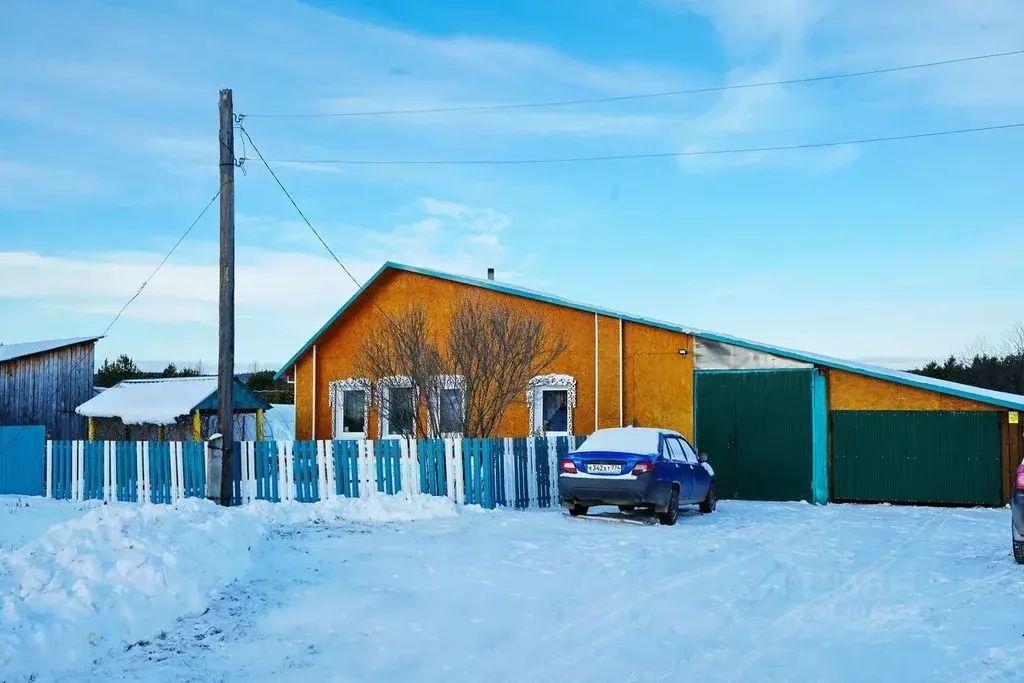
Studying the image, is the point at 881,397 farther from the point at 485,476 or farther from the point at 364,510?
the point at 364,510

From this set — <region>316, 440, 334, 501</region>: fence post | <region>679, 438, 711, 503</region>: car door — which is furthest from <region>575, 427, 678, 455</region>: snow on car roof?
<region>316, 440, 334, 501</region>: fence post

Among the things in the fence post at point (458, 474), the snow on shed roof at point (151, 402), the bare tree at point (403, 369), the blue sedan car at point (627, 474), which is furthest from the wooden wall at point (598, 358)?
the fence post at point (458, 474)

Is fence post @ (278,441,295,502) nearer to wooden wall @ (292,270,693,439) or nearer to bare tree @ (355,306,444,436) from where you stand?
A: bare tree @ (355,306,444,436)

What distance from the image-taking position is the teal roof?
→ 773 inches

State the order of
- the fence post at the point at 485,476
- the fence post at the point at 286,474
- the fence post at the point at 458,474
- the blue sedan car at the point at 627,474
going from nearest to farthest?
the blue sedan car at the point at 627,474 < the fence post at the point at 458,474 < the fence post at the point at 485,476 < the fence post at the point at 286,474

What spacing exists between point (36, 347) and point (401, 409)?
20462 millimetres

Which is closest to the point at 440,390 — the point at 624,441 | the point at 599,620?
the point at 624,441

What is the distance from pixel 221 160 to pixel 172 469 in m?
6.92

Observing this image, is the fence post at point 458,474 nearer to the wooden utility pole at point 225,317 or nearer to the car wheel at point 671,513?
the car wheel at point 671,513

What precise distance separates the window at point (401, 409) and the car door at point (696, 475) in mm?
6499

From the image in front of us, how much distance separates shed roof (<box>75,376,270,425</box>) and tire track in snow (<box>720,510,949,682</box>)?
1906cm

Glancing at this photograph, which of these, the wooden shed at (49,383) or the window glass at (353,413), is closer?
the window glass at (353,413)

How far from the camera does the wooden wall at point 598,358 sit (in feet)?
72.2

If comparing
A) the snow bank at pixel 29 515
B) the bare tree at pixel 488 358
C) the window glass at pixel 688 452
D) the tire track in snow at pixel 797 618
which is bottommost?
the snow bank at pixel 29 515
